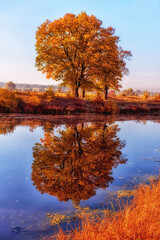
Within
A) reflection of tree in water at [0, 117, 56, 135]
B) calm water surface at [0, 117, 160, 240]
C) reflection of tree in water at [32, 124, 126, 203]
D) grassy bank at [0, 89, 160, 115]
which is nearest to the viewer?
calm water surface at [0, 117, 160, 240]

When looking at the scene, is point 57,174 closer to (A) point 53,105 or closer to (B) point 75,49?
(A) point 53,105

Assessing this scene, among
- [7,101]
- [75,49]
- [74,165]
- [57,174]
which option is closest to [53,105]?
[7,101]

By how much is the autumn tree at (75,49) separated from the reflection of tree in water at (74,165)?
27.2 m

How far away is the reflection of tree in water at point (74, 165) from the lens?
21.8 feet

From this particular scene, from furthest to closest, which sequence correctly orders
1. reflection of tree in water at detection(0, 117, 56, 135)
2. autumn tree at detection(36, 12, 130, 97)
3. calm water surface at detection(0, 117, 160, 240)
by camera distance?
1. autumn tree at detection(36, 12, 130, 97)
2. reflection of tree in water at detection(0, 117, 56, 135)
3. calm water surface at detection(0, 117, 160, 240)

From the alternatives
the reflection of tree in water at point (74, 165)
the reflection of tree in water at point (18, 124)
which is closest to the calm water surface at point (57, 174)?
the reflection of tree in water at point (74, 165)

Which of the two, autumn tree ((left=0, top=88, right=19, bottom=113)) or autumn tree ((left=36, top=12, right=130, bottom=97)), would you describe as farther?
autumn tree ((left=36, top=12, right=130, bottom=97))

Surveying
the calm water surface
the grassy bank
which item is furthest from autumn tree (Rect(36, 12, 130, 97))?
the calm water surface

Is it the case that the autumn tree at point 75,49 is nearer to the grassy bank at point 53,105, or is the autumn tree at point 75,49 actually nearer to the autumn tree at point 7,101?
the grassy bank at point 53,105

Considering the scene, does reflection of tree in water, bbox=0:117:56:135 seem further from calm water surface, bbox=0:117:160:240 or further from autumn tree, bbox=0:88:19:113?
autumn tree, bbox=0:88:19:113

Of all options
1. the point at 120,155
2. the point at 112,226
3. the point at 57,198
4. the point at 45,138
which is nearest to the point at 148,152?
the point at 120,155

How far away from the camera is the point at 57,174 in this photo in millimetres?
7758

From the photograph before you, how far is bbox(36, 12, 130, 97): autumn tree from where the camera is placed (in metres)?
38.2

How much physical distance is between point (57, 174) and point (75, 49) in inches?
1378
